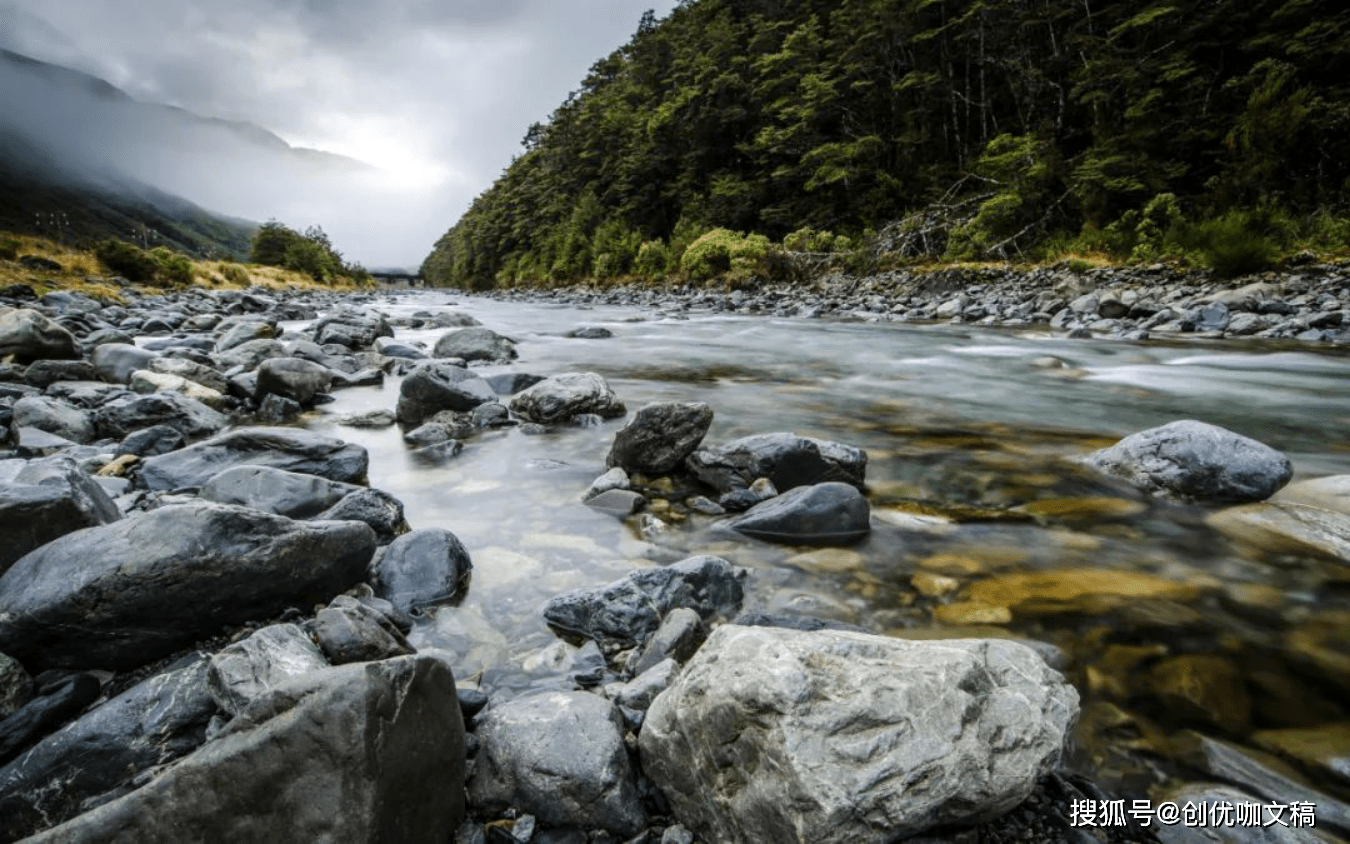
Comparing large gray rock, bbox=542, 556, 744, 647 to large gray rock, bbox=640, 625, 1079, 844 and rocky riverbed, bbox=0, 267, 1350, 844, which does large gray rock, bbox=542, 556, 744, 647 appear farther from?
large gray rock, bbox=640, 625, 1079, 844

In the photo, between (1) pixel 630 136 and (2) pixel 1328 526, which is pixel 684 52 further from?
(2) pixel 1328 526

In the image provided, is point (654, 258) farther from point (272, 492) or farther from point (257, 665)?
point (257, 665)

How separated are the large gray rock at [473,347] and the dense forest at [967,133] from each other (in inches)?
556

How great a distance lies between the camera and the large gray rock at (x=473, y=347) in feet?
32.3

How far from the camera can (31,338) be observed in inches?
272

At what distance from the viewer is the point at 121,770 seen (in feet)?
4.96

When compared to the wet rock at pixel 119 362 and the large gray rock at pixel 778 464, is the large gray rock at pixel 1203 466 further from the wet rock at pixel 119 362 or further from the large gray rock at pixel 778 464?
the wet rock at pixel 119 362

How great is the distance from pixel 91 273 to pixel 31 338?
21411mm

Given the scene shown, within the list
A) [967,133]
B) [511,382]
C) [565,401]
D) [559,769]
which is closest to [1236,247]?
[565,401]

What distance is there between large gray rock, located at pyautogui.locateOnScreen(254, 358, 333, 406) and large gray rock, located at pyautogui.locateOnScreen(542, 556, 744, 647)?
16.6 ft

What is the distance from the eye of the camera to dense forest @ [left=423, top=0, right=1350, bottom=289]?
15.0 meters

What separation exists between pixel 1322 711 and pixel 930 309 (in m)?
14.5

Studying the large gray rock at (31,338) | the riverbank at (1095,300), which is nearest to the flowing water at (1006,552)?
the large gray rock at (31,338)

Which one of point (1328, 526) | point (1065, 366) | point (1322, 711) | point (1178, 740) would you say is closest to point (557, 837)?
point (1178, 740)
